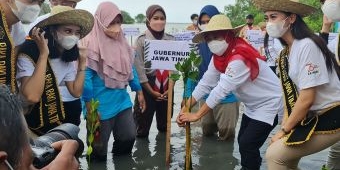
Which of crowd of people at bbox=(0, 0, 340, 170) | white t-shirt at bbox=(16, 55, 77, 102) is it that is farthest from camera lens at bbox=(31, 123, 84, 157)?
white t-shirt at bbox=(16, 55, 77, 102)

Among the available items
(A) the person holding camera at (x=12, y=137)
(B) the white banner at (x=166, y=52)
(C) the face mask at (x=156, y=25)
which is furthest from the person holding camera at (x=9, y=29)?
(C) the face mask at (x=156, y=25)

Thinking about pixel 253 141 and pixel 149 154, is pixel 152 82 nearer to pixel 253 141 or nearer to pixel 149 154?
pixel 149 154

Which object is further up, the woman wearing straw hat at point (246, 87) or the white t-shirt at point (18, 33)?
the white t-shirt at point (18, 33)

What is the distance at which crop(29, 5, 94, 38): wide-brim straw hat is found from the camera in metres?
3.59

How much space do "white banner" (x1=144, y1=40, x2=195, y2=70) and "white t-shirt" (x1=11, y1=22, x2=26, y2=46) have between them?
2025 mm

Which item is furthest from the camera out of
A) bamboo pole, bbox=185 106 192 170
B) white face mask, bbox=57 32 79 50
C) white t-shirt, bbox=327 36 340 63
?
bamboo pole, bbox=185 106 192 170

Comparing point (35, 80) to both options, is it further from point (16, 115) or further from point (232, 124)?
point (232, 124)

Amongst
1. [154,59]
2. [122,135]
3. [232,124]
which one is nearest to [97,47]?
[154,59]

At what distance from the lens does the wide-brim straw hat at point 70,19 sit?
11.8 ft

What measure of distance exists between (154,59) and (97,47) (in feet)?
2.34

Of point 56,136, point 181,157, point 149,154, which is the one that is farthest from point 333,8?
point 56,136

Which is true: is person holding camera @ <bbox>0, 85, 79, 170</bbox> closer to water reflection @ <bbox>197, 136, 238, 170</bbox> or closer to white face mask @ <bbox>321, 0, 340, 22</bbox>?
white face mask @ <bbox>321, 0, 340, 22</bbox>

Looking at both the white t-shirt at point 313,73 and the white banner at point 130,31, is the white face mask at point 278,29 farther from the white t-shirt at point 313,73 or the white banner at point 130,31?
the white banner at point 130,31

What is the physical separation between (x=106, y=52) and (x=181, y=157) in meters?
1.59
